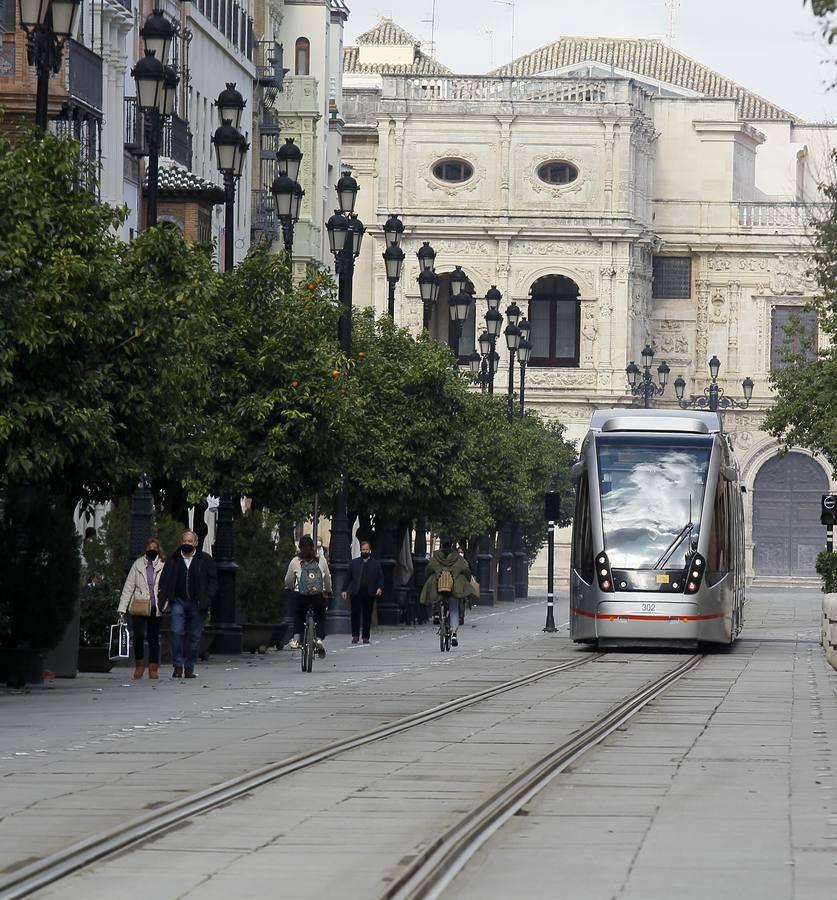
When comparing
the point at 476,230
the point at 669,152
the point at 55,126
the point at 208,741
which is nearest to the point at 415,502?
the point at 55,126

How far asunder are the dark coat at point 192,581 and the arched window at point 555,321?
73956mm

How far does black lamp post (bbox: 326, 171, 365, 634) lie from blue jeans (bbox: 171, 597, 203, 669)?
11.8m

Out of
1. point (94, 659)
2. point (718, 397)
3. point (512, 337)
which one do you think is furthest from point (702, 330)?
point (94, 659)

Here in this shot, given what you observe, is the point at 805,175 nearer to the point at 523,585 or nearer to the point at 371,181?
the point at 371,181

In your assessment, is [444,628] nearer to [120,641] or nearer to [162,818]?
[120,641]

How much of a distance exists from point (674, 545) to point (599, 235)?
6578 cm

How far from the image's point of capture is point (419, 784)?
15.2 meters

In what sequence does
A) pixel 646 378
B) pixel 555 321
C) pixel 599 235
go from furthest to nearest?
pixel 555 321
pixel 599 235
pixel 646 378

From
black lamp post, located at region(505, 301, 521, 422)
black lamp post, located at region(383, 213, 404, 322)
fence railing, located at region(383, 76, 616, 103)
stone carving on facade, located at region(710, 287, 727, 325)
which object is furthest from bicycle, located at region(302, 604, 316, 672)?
stone carving on facade, located at region(710, 287, 727, 325)

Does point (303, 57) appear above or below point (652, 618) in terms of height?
above

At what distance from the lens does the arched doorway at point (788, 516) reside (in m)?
102

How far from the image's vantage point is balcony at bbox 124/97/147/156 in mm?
51375

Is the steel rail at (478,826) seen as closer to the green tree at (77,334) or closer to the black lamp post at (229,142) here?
the green tree at (77,334)

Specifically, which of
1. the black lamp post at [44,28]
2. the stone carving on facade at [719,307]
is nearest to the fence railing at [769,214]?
the stone carving on facade at [719,307]
